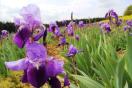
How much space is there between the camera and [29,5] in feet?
6.42

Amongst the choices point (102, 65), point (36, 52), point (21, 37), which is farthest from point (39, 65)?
point (102, 65)

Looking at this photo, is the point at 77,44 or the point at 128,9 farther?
the point at 128,9

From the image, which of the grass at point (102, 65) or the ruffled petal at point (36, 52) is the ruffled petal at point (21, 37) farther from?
the grass at point (102, 65)

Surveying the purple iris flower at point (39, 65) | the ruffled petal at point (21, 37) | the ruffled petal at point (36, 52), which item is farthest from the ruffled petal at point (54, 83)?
the ruffled petal at point (21, 37)

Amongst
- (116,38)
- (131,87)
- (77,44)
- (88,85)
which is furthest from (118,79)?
(116,38)

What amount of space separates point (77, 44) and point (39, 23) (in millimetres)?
5409

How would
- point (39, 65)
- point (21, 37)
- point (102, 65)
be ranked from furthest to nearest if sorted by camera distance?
point (102, 65)
point (21, 37)
point (39, 65)

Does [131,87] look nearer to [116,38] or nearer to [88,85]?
[88,85]

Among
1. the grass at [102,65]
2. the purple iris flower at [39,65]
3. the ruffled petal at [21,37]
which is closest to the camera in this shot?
the purple iris flower at [39,65]

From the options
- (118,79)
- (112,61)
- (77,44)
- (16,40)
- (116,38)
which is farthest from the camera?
(116,38)

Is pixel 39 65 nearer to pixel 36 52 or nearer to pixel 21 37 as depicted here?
pixel 36 52

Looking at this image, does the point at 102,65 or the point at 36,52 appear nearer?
the point at 36,52

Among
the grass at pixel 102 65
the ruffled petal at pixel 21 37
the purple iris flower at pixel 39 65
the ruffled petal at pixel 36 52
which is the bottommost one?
the grass at pixel 102 65

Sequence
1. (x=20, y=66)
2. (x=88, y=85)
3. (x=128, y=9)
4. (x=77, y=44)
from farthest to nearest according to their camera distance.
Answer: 1. (x=128, y=9)
2. (x=77, y=44)
3. (x=88, y=85)
4. (x=20, y=66)
